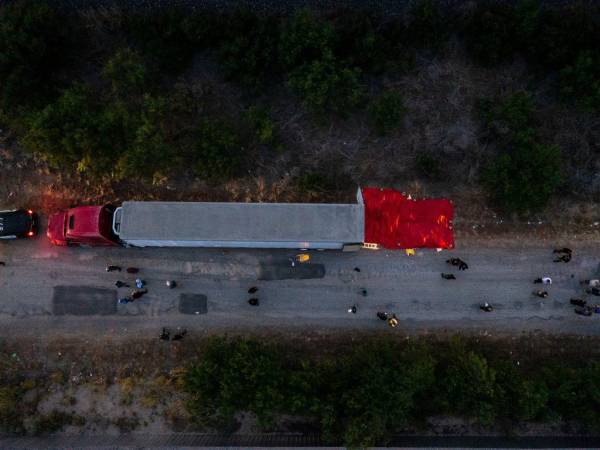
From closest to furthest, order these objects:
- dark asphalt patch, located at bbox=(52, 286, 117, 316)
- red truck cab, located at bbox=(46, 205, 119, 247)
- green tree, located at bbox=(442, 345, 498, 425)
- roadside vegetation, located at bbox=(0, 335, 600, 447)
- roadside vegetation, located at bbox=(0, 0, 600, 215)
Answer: roadside vegetation, located at bbox=(0, 335, 600, 447) < green tree, located at bbox=(442, 345, 498, 425) < roadside vegetation, located at bbox=(0, 0, 600, 215) < red truck cab, located at bbox=(46, 205, 119, 247) < dark asphalt patch, located at bbox=(52, 286, 117, 316)

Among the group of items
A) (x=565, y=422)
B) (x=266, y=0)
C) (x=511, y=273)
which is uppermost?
(x=266, y=0)

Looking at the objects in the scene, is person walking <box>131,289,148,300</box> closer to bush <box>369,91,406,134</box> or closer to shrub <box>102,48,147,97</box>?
shrub <box>102,48,147,97</box>

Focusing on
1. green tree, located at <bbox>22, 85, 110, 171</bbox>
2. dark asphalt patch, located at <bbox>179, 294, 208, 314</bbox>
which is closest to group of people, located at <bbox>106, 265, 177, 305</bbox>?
dark asphalt patch, located at <bbox>179, 294, 208, 314</bbox>

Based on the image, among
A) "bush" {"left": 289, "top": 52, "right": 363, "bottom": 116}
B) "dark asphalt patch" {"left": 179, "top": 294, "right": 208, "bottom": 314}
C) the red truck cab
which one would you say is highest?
"bush" {"left": 289, "top": 52, "right": 363, "bottom": 116}

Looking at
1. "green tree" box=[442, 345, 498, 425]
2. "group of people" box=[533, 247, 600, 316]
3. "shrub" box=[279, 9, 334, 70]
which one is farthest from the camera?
"group of people" box=[533, 247, 600, 316]

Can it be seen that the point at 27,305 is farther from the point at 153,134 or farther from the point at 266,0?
the point at 266,0

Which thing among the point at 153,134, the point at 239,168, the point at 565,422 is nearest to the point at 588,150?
the point at 565,422

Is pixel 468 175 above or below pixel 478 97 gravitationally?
below
